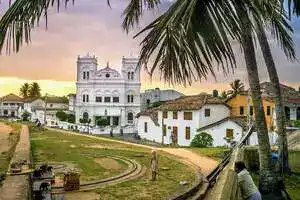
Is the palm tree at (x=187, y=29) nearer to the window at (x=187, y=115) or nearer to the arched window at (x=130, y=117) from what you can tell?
the window at (x=187, y=115)

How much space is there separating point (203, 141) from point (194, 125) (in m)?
4.93

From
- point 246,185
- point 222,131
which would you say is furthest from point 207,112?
point 246,185

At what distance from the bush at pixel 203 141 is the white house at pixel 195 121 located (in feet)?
5.21

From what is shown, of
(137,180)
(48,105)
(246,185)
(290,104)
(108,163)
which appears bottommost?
(137,180)

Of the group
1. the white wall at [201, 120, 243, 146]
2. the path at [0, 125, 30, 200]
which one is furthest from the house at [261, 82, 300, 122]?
the path at [0, 125, 30, 200]

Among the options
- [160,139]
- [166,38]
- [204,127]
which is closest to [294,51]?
[166,38]

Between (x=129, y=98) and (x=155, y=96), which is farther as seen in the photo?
(x=155, y=96)

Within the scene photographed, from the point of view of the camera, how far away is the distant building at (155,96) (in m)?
77.2

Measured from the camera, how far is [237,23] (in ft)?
11.3

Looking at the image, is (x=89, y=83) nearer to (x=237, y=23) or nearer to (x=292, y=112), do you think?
(x=292, y=112)

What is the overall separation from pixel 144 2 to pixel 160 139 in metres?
40.7

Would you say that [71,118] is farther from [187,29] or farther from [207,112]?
[187,29]

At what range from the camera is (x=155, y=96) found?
78.6 metres

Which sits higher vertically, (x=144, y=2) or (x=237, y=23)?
(x=144, y=2)
